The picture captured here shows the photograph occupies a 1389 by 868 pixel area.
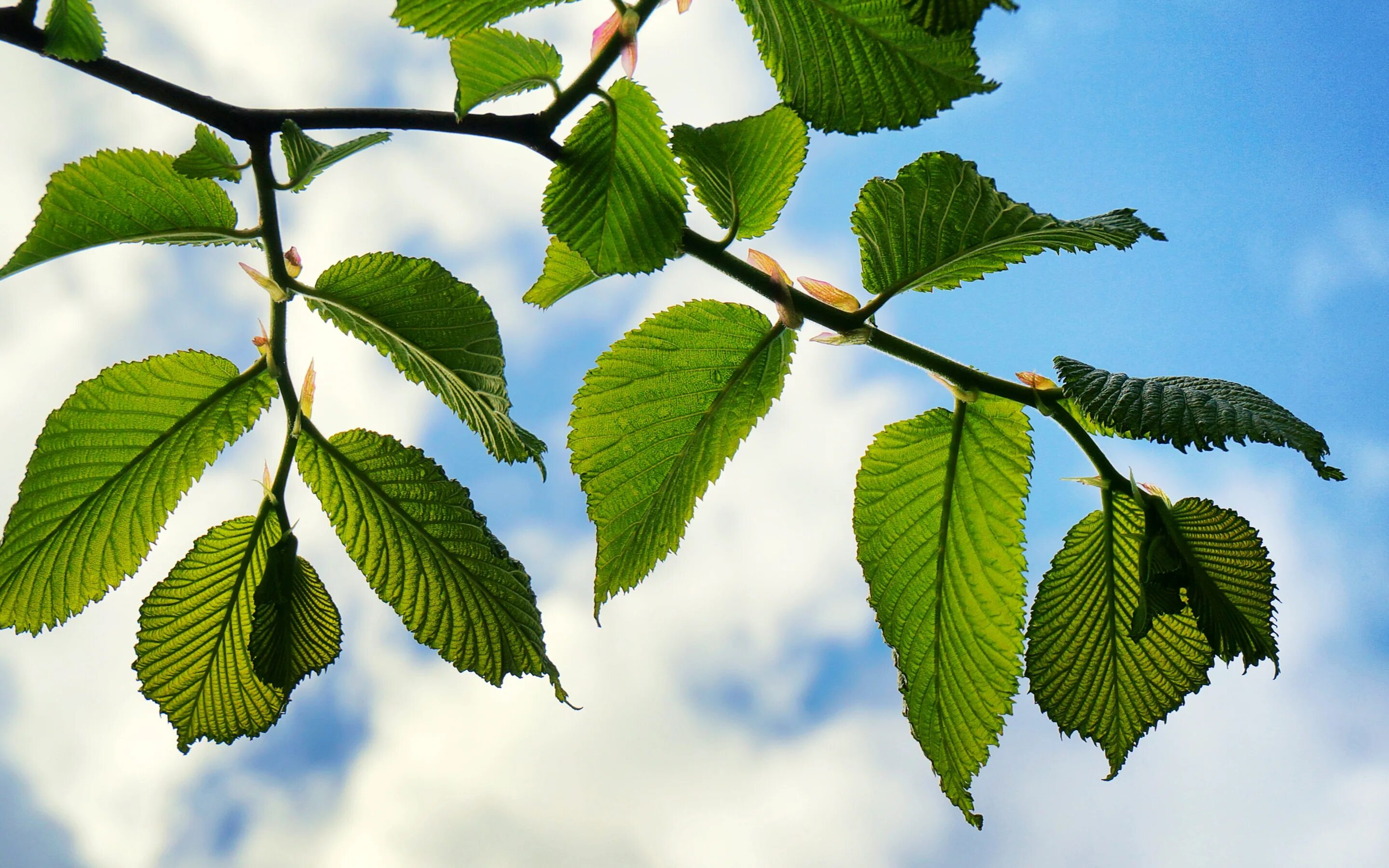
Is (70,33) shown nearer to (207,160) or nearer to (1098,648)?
(207,160)

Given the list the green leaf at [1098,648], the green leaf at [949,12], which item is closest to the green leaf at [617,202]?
the green leaf at [949,12]

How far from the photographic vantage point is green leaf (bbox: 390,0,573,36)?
0.38 m

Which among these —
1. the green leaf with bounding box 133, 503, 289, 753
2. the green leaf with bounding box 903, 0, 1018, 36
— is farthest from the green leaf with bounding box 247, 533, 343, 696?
the green leaf with bounding box 903, 0, 1018, 36

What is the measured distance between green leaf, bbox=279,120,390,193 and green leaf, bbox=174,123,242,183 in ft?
0.09

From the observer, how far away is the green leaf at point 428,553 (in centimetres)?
48

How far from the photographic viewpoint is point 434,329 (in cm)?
45

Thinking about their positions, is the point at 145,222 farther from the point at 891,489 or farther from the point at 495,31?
the point at 891,489

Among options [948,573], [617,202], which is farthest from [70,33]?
[948,573]

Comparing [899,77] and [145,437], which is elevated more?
[899,77]

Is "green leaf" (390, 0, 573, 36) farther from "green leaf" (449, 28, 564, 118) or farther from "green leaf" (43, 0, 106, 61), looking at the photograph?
"green leaf" (43, 0, 106, 61)

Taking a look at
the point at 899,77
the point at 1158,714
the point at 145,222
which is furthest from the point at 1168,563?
the point at 145,222

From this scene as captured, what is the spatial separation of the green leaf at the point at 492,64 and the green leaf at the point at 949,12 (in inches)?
6.2

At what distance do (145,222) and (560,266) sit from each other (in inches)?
7.2

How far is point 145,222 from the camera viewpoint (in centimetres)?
46
